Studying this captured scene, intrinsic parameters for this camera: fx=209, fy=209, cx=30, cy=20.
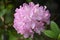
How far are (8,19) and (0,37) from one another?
0.12m

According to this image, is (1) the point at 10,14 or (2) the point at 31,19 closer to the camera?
(2) the point at 31,19

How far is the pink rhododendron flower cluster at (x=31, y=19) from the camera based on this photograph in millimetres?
990

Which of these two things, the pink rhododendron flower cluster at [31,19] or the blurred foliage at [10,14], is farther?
the blurred foliage at [10,14]

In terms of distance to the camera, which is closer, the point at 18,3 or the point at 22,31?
the point at 22,31

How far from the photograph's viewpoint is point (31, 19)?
99 centimetres

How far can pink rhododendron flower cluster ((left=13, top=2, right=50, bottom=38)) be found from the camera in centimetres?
99

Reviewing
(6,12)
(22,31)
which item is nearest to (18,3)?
(6,12)

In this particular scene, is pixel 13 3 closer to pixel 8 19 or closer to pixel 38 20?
pixel 8 19

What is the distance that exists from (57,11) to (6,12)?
293 millimetres

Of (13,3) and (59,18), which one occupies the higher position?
(13,3)

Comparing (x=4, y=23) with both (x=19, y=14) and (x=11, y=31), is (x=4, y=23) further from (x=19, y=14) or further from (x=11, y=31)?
(x=19, y=14)

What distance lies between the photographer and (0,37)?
1.24m

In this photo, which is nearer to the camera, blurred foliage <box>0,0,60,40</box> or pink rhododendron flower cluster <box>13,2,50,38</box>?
pink rhododendron flower cluster <box>13,2,50,38</box>

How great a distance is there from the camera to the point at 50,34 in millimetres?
991
